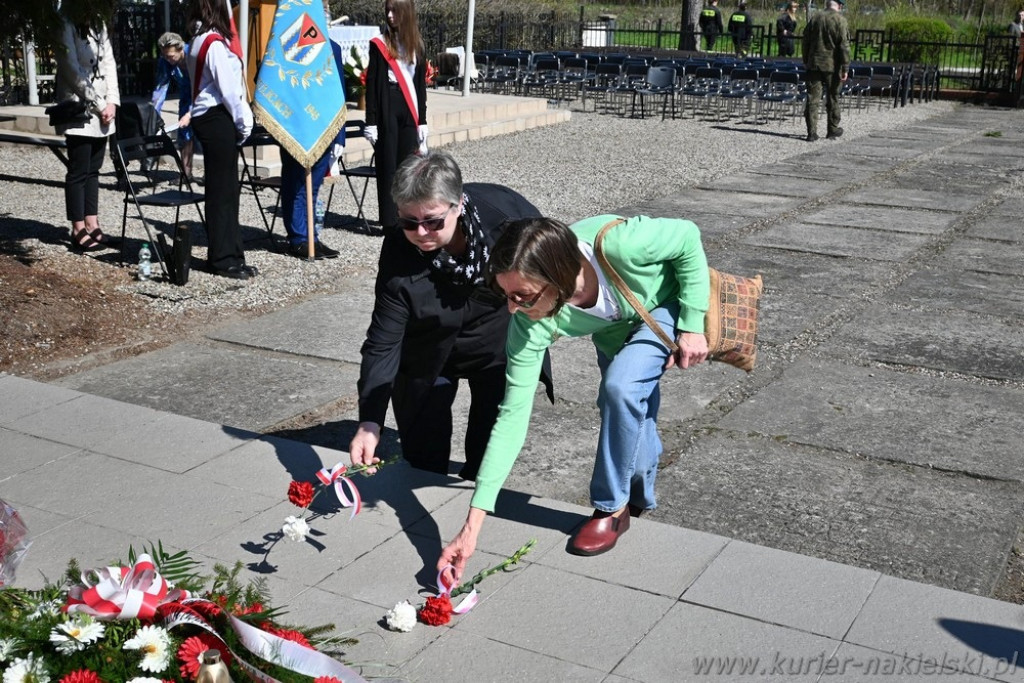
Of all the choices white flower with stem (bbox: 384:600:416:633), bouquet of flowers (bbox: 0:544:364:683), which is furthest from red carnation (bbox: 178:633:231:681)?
white flower with stem (bbox: 384:600:416:633)

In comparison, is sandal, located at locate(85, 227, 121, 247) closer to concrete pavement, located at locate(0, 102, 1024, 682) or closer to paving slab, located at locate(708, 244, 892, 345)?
concrete pavement, located at locate(0, 102, 1024, 682)

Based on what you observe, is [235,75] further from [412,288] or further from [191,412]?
[412,288]

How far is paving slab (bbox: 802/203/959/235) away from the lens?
10.5 m

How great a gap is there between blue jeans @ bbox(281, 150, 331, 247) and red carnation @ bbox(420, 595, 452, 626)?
6.00 m

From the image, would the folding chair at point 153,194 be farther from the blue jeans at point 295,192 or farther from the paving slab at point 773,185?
the paving slab at point 773,185

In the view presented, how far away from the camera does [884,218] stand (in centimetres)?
1092

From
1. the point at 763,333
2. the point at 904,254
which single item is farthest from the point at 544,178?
the point at 763,333

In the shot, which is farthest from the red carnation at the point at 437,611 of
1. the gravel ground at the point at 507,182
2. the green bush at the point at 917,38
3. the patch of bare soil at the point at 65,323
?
the green bush at the point at 917,38

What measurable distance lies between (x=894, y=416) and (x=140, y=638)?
414 cm

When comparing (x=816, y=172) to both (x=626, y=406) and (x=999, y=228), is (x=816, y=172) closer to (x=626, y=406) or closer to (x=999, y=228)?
(x=999, y=228)

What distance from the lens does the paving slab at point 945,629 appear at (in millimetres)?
3254

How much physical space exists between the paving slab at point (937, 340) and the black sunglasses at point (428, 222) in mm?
3773

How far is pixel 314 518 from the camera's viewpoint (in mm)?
4230

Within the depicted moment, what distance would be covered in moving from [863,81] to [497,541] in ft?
59.6
